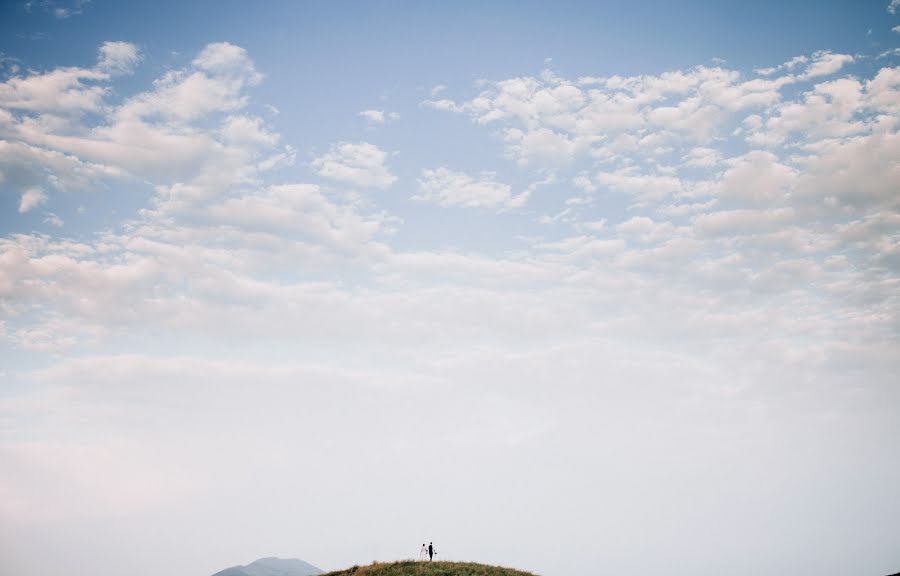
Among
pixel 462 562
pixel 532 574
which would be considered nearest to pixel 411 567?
pixel 462 562

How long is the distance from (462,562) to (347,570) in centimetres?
923

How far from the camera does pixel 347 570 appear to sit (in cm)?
4212

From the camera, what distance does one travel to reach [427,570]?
40.0 m

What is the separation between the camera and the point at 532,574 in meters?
41.4

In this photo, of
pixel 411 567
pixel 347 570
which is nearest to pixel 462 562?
pixel 411 567

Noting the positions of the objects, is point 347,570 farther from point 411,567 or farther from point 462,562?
point 462,562

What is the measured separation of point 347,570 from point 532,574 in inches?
578

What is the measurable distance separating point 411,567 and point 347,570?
5388 mm

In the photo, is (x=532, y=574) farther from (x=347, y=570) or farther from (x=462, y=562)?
(x=347, y=570)

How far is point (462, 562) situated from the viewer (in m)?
42.8

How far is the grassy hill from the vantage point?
39.7 m

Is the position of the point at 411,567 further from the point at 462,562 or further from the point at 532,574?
the point at 532,574

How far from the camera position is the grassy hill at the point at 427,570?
39.7 meters

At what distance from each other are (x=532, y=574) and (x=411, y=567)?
9496mm
